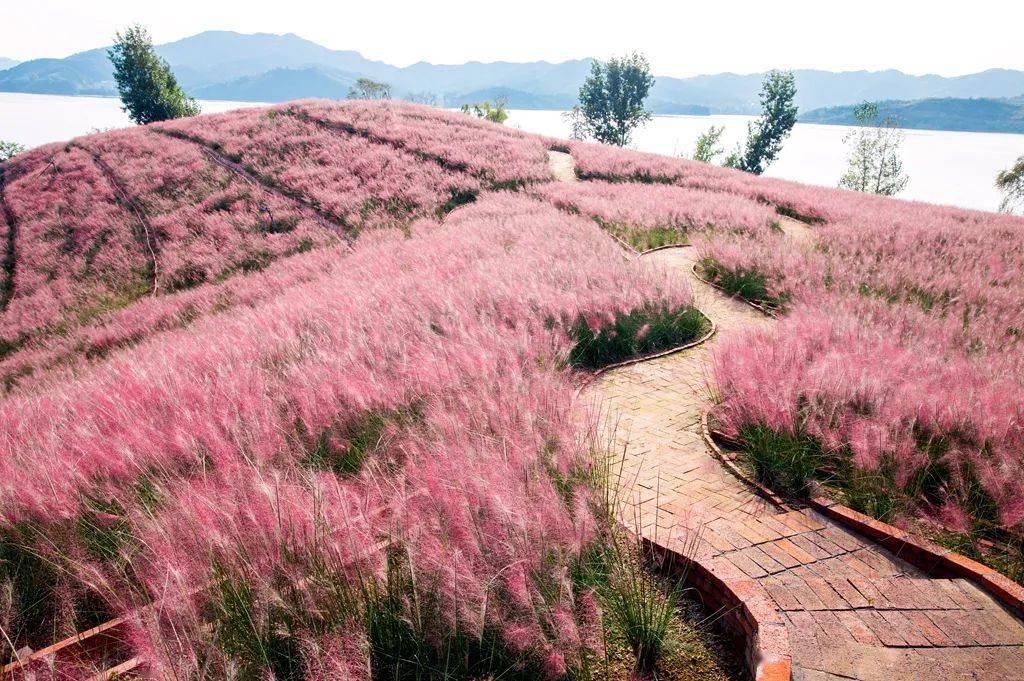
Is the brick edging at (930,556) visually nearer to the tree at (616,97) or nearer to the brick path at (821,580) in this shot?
the brick path at (821,580)

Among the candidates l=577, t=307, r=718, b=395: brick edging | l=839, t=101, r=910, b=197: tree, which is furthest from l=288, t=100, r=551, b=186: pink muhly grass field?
l=839, t=101, r=910, b=197: tree

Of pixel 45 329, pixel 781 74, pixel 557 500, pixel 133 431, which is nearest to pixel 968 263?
pixel 557 500

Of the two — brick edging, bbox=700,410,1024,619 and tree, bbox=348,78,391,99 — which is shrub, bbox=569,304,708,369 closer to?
brick edging, bbox=700,410,1024,619

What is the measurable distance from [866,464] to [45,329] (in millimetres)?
19457

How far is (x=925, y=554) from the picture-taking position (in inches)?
123

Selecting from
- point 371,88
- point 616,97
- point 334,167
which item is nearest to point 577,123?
point 616,97

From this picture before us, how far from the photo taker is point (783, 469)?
13.1 feet

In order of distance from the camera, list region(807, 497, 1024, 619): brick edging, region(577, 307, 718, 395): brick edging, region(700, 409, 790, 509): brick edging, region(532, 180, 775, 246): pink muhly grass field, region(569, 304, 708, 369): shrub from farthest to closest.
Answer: region(532, 180, 775, 246): pink muhly grass field < region(569, 304, 708, 369): shrub < region(577, 307, 718, 395): brick edging < region(700, 409, 790, 509): brick edging < region(807, 497, 1024, 619): brick edging

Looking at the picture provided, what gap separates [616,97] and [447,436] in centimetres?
6582

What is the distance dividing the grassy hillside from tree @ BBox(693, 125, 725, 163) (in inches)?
2131

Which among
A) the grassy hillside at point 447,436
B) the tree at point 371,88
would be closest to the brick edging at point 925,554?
the grassy hillside at point 447,436

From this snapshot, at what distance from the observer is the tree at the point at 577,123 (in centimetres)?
6401

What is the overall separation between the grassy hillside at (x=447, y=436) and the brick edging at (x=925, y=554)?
23 cm

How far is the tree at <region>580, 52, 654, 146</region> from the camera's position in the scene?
5878 centimetres
